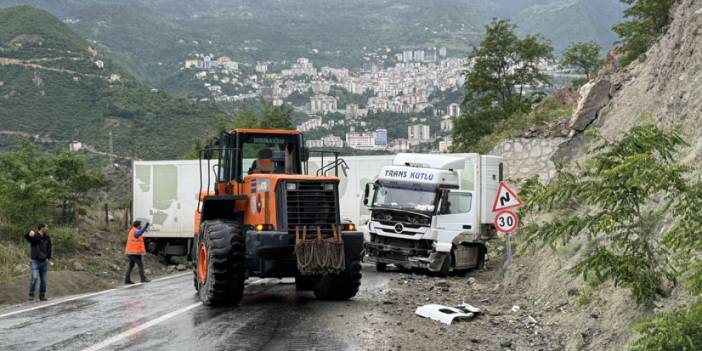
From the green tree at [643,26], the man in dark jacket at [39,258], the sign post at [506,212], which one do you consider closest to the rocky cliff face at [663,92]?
the sign post at [506,212]

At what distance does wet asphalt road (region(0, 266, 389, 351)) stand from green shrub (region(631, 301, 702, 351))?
4.10 m

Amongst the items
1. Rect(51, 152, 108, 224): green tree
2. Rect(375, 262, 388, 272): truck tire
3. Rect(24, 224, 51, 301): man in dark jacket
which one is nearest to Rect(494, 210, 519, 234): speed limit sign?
Rect(375, 262, 388, 272): truck tire

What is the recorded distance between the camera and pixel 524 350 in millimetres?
10820

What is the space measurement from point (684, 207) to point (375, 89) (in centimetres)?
17110

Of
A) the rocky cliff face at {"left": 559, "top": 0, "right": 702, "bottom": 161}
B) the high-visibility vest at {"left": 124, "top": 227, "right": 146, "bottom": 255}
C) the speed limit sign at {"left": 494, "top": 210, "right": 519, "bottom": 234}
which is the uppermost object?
the rocky cliff face at {"left": 559, "top": 0, "right": 702, "bottom": 161}

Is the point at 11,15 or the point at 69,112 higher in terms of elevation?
the point at 11,15

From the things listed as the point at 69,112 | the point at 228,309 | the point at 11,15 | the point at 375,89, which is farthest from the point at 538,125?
the point at 375,89

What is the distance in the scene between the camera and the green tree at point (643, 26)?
32.9m

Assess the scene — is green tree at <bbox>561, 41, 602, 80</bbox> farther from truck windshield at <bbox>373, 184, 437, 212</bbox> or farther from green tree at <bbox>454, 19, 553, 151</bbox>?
truck windshield at <bbox>373, 184, 437, 212</bbox>

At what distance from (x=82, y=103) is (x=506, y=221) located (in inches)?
2391

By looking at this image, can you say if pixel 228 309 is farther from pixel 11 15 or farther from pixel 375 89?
pixel 375 89

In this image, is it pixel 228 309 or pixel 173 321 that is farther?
pixel 228 309

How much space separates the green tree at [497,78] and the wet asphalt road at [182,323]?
3173cm

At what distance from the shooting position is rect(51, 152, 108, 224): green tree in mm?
28172
